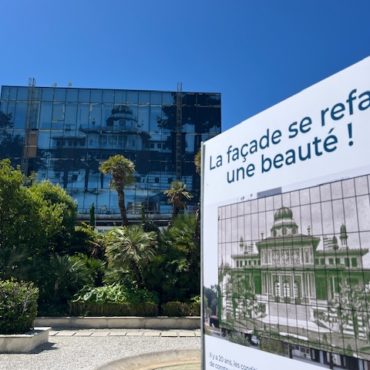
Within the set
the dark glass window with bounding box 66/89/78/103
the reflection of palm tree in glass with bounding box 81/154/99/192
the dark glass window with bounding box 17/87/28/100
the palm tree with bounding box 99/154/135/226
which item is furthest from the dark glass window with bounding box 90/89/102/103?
the palm tree with bounding box 99/154/135/226

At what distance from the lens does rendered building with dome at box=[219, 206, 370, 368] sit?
3.36 metres

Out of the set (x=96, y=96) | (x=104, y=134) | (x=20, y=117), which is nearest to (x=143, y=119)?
(x=104, y=134)

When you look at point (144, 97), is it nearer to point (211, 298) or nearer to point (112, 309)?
point (112, 309)

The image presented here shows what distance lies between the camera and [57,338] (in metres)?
12.9

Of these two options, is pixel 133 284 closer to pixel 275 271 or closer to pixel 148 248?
pixel 148 248

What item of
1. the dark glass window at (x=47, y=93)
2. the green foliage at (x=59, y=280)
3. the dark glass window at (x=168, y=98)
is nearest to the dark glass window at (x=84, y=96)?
the dark glass window at (x=47, y=93)

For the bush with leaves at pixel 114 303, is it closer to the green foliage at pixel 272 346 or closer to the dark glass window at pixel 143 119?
the green foliage at pixel 272 346

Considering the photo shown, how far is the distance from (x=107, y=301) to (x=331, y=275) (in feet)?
46.1

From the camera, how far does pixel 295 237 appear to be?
12.9ft

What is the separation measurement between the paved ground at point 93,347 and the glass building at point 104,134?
3147 centimetres

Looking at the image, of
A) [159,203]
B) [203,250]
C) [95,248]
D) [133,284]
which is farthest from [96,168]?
[203,250]

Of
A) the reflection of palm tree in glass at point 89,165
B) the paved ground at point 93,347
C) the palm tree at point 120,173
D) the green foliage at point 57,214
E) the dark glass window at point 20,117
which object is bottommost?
the paved ground at point 93,347

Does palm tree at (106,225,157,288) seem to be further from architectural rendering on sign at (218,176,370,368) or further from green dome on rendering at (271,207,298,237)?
green dome on rendering at (271,207,298,237)

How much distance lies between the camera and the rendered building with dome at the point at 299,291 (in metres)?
3.36
